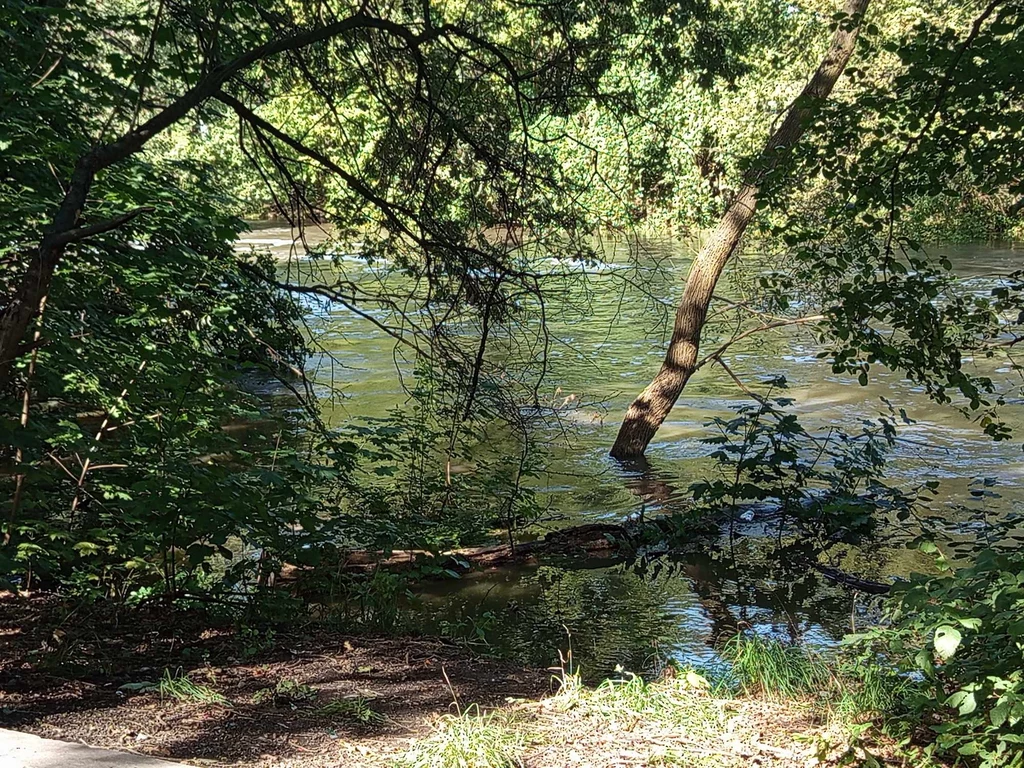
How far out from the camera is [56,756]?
3.02 m

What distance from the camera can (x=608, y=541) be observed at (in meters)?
8.15

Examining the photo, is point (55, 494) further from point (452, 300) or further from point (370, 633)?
point (452, 300)

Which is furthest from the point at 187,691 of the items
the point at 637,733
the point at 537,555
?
the point at 537,555

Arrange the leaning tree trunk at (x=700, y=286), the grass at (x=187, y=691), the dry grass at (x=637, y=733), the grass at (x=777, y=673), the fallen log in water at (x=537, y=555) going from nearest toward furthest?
the dry grass at (x=637, y=733)
the grass at (x=187, y=691)
the grass at (x=777, y=673)
the fallen log in water at (x=537, y=555)
the leaning tree trunk at (x=700, y=286)

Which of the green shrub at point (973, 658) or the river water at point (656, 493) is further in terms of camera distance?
the river water at point (656, 493)

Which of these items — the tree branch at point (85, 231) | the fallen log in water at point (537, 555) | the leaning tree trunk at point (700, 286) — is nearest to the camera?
the tree branch at point (85, 231)

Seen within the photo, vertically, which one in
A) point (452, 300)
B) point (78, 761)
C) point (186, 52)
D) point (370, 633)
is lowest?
point (370, 633)

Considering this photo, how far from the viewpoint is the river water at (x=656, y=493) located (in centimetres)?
646

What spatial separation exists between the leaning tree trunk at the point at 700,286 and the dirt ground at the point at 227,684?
574cm

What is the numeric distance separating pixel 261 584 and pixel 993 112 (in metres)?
5.29

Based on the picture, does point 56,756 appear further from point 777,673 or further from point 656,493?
point 656,493

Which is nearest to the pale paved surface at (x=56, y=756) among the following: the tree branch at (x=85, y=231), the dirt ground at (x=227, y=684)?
the dirt ground at (x=227, y=684)

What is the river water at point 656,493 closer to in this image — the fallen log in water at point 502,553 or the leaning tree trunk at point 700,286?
the fallen log in water at point 502,553

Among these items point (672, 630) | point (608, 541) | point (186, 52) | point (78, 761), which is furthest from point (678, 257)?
point (78, 761)
